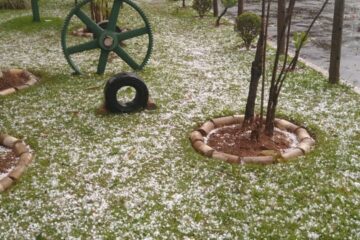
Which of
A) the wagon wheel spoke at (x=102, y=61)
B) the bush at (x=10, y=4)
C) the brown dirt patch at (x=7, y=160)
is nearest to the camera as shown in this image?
the brown dirt patch at (x=7, y=160)

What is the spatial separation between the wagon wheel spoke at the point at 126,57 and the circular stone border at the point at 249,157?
348 centimetres

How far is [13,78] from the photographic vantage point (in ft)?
33.3

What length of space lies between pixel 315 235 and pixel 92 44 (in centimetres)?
698

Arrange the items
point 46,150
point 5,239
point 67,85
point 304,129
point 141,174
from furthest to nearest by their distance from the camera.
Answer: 1. point 67,85
2. point 304,129
3. point 46,150
4. point 141,174
5. point 5,239

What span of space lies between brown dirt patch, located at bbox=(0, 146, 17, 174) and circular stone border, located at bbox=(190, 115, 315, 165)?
9.21 feet

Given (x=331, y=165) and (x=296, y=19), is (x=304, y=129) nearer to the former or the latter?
(x=331, y=165)

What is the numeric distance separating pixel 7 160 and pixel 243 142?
12.1 ft

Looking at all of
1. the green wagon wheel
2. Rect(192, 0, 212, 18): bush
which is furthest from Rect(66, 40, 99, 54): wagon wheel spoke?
Rect(192, 0, 212, 18): bush

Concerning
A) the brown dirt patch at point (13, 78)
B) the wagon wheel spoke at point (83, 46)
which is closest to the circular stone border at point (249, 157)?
the wagon wheel spoke at point (83, 46)

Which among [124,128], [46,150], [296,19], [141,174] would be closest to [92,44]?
[124,128]

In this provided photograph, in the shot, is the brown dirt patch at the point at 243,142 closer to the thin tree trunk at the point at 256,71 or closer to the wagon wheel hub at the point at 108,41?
the thin tree trunk at the point at 256,71

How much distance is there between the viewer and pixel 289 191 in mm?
5941

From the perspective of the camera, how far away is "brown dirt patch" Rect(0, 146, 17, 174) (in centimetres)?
660

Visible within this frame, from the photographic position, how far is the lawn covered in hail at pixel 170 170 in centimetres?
528
